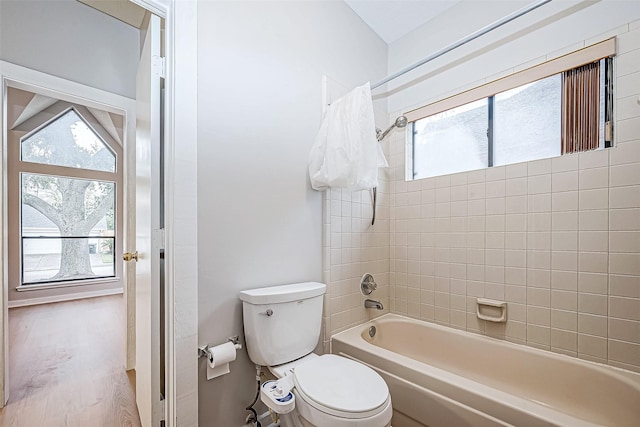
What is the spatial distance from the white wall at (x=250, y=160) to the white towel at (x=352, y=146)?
18 cm

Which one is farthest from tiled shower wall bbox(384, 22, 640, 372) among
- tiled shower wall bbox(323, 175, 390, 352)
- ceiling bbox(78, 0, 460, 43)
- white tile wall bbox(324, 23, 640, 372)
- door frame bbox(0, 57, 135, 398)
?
door frame bbox(0, 57, 135, 398)

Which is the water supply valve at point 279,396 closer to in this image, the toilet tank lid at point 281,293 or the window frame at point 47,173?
the toilet tank lid at point 281,293

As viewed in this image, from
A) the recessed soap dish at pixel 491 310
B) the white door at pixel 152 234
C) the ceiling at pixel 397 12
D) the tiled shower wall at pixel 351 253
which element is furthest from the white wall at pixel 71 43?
the recessed soap dish at pixel 491 310

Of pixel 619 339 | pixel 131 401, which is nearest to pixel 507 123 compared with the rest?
pixel 619 339

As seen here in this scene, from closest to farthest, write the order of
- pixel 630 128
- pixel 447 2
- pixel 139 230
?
1. pixel 630 128
2. pixel 139 230
3. pixel 447 2

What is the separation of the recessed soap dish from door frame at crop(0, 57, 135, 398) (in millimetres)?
2403

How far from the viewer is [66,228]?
420 cm

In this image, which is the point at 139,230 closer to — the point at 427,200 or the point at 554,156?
the point at 427,200

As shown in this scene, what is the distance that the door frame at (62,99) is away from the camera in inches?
65.4

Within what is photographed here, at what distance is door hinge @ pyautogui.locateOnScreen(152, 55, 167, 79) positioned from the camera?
1194 mm

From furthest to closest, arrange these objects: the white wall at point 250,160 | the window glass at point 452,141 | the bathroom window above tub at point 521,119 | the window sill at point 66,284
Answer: the window sill at point 66,284, the window glass at point 452,141, the bathroom window above tub at point 521,119, the white wall at point 250,160

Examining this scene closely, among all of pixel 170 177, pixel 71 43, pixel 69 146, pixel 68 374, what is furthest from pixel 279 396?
pixel 69 146

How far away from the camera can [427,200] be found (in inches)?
80.1

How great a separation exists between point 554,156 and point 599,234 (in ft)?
1.47
